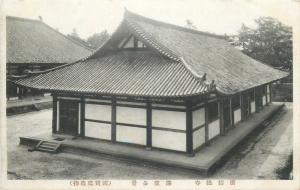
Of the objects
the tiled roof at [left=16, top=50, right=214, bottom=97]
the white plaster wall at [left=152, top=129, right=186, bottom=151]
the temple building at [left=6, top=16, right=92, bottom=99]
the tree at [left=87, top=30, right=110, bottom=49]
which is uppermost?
the tree at [left=87, top=30, right=110, bottom=49]

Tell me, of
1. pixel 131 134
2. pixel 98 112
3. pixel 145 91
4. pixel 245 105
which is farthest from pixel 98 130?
pixel 245 105

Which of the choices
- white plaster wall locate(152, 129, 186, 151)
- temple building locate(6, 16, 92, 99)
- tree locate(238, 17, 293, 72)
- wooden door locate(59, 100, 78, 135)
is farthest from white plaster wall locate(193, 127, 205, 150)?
tree locate(238, 17, 293, 72)

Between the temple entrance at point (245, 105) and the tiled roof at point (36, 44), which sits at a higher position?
the tiled roof at point (36, 44)

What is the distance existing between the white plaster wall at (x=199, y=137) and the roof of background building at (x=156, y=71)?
159cm

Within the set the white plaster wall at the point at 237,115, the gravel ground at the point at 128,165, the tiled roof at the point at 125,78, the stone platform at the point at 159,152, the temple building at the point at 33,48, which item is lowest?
the gravel ground at the point at 128,165

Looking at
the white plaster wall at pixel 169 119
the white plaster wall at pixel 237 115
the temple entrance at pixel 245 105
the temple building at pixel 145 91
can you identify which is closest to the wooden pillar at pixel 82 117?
the temple building at pixel 145 91

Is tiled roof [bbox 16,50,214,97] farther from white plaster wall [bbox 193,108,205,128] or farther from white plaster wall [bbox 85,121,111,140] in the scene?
white plaster wall [bbox 85,121,111,140]

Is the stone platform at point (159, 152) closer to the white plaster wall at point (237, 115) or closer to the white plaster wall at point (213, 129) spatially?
the white plaster wall at point (213, 129)

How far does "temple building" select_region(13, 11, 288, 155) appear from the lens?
10.3 metres

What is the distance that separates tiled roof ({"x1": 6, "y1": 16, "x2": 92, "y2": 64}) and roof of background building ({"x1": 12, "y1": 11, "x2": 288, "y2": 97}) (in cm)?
847

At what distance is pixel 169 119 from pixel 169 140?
0.70 m

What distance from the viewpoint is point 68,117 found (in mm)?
12797

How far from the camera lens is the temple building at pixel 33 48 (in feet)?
67.1

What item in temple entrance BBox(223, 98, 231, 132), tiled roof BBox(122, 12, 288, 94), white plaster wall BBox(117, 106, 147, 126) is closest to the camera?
white plaster wall BBox(117, 106, 147, 126)
